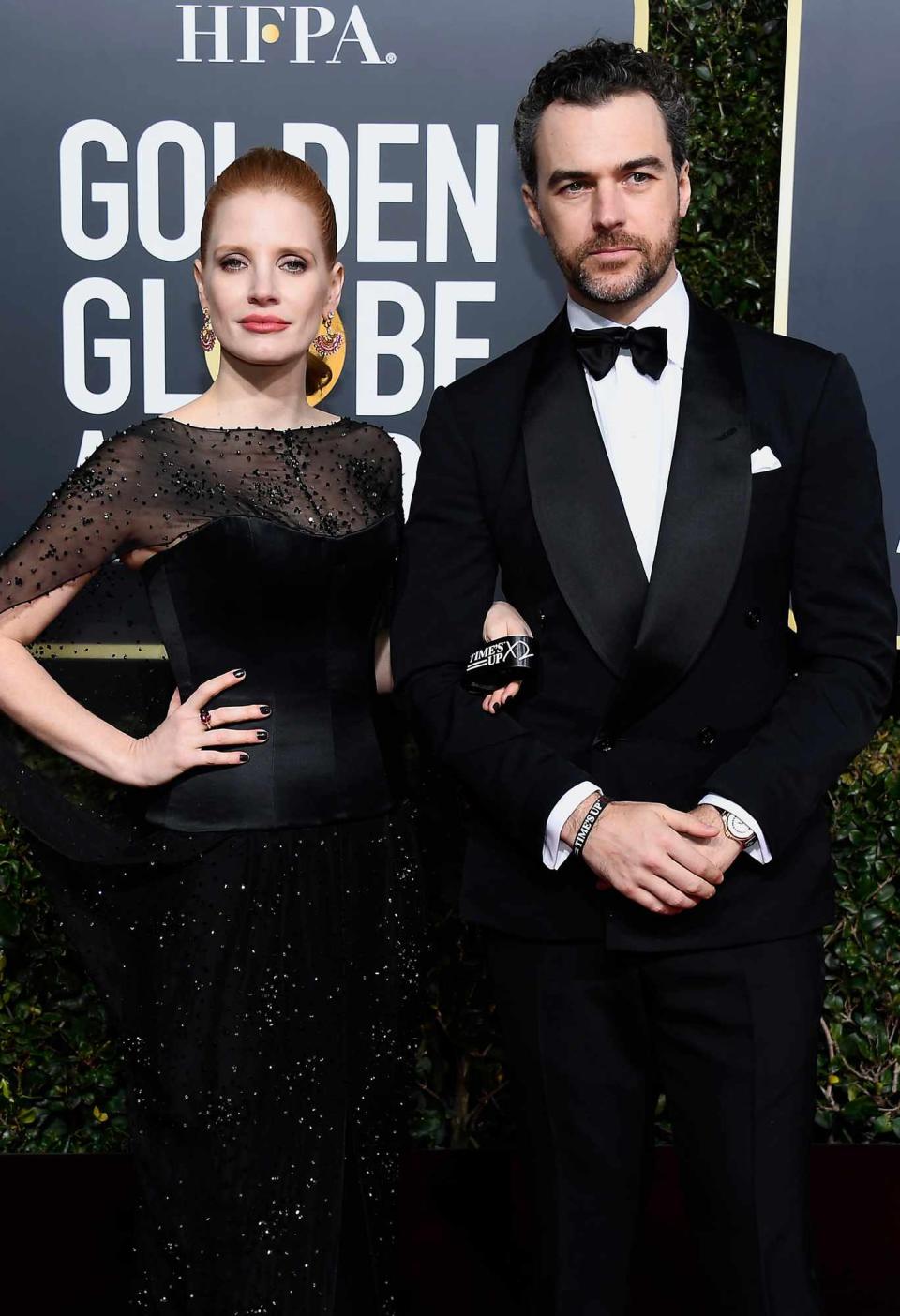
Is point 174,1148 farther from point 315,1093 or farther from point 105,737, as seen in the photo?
point 105,737

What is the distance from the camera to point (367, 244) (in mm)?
2812

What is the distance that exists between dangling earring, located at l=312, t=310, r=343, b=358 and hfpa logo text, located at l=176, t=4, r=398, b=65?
52 cm

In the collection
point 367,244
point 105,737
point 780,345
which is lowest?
point 105,737

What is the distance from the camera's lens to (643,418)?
194cm

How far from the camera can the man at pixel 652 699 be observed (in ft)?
5.98

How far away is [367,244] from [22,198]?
2.26 feet

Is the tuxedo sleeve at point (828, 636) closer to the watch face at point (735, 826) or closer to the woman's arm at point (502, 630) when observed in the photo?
the watch face at point (735, 826)

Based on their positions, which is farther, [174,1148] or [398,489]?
[398,489]

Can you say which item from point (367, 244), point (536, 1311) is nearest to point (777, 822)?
point (536, 1311)

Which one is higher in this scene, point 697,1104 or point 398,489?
point 398,489

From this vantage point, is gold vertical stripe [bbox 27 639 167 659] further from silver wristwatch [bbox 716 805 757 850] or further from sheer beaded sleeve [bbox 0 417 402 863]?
silver wristwatch [bbox 716 805 757 850]

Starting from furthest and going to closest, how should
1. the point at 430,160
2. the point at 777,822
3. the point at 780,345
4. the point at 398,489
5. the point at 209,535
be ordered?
the point at 430,160 < the point at 398,489 < the point at 209,535 < the point at 780,345 < the point at 777,822

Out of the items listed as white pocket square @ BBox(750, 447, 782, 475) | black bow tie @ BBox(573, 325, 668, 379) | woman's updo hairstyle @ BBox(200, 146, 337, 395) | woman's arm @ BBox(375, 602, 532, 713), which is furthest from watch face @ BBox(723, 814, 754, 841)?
woman's updo hairstyle @ BBox(200, 146, 337, 395)

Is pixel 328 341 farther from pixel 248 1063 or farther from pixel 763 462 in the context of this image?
pixel 248 1063
